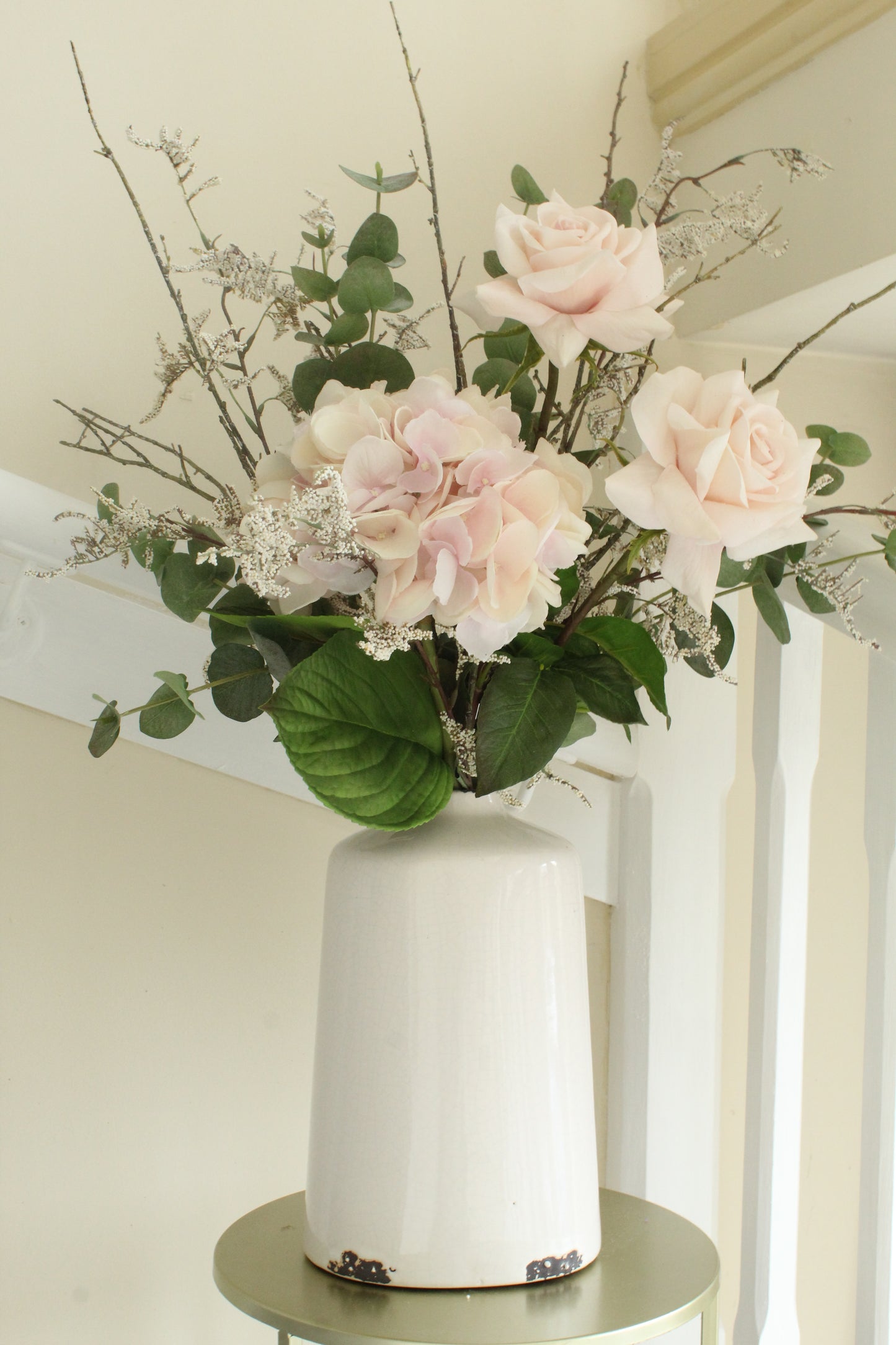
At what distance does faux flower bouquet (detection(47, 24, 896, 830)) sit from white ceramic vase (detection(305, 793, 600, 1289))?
6cm

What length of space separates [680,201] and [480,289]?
2.38 ft

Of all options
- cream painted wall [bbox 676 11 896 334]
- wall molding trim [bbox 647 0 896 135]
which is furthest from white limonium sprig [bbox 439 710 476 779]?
wall molding trim [bbox 647 0 896 135]

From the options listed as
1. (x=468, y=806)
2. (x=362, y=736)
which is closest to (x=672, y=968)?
(x=468, y=806)

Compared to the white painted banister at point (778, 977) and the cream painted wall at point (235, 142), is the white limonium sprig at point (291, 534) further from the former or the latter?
the white painted banister at point (778, 977)

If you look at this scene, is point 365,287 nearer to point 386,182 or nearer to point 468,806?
point 386,182

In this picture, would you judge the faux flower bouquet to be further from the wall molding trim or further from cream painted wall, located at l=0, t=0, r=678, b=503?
the wall molding trim

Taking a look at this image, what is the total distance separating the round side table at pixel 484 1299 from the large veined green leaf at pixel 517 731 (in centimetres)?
28

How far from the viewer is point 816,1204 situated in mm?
1264

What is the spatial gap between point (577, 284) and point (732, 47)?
726 mm

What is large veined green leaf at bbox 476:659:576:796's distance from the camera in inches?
23.7

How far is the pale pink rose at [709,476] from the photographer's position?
0.54 metres

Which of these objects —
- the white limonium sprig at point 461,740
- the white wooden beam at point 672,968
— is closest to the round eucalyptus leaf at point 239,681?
the white limonium sprig at point 461,740

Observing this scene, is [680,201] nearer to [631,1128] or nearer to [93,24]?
[93,24]

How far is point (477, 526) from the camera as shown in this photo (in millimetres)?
544
